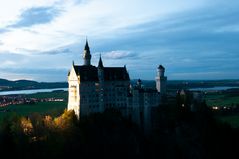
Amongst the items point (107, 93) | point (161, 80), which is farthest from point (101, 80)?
point (161, 80)

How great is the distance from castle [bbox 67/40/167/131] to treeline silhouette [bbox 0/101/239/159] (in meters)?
1.97

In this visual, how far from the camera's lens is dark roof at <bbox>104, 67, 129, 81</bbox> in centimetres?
8269

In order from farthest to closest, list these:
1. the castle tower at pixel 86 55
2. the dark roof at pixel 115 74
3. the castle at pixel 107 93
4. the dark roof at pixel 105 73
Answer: the castle tower at pixel 86 55, the dark roof at pixel 115 74, the dark roof at pixel 105 73, the castle at pixel 107 93

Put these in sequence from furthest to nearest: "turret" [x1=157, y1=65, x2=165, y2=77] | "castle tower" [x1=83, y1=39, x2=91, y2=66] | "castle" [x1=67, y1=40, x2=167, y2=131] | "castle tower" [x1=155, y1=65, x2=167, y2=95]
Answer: "turret" [x1=157, y1=65, x2=165, y2=77]
"castle tower" [x1=155, y1=65, x2=167, y2=95]
"castle tower" [x1=83, y1=39, x2=91, y2=66]
"castle" [x1=67, y1=40, x2=167, y2=131]

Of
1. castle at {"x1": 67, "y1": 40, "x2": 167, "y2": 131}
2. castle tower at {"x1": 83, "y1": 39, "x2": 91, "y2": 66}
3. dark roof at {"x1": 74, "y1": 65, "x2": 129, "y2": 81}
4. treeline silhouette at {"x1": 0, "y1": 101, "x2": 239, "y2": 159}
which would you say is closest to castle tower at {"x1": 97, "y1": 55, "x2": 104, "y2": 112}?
castle at {"x1": 67, "y1": 40, "x2": 167, "y2": 131}

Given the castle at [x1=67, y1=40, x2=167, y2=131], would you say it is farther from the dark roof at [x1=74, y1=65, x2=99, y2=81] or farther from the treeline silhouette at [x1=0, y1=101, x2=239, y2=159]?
the treeline silhouette at [x1=0, y1=101, x2=239, y2=159]

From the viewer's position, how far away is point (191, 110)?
8638 cm

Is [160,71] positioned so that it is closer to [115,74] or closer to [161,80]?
[161,80]

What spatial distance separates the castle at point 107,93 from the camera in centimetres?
7856

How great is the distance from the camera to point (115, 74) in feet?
275

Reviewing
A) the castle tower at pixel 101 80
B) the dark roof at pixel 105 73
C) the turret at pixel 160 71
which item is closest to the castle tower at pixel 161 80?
the turret at pixel 160 71

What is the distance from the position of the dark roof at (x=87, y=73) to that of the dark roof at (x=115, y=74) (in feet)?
8.38

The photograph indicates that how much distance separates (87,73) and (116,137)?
13442mm

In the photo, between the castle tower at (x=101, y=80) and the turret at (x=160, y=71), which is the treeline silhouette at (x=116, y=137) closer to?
the castle tower at (x=101, y=80)
